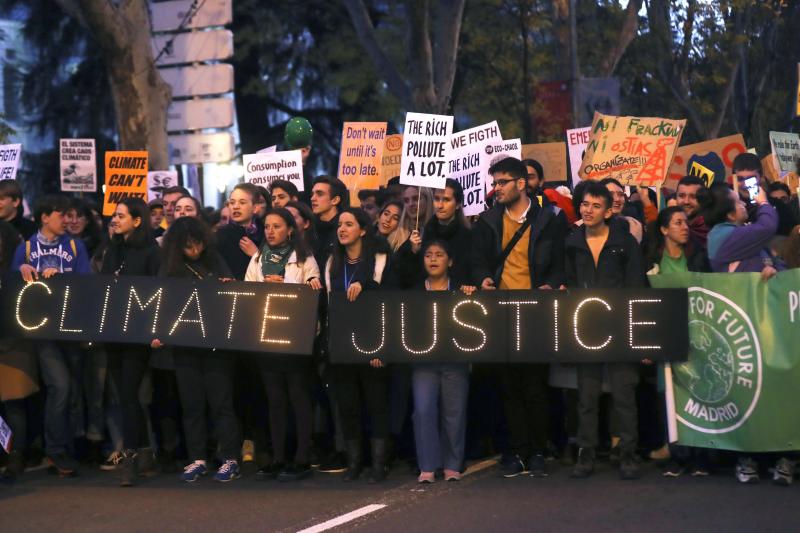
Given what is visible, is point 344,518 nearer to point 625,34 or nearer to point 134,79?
point 134,79

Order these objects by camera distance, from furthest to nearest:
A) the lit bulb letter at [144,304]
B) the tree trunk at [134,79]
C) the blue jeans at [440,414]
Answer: the tree trunk at [134,79] → the lit bulb letter at [144,304] → the blue jeans at [440,414]

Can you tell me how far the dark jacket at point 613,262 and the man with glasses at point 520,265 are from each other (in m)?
0.24

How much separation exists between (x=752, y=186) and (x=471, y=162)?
286 cm

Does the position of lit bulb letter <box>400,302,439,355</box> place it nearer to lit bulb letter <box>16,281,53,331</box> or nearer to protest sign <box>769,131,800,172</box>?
lit bulb letter <box>16,281,53,331</box>

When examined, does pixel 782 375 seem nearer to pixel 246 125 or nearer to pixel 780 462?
pixel 780 462

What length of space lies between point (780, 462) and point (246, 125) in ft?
73.6

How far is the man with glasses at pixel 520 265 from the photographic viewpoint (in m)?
9.98

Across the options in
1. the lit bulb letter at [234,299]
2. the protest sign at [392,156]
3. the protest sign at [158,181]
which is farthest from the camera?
the protest sign at [158,181]

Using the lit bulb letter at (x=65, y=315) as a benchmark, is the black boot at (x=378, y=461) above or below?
below

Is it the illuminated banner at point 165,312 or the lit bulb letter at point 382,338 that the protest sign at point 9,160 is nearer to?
the illuminated banner at point 165,312

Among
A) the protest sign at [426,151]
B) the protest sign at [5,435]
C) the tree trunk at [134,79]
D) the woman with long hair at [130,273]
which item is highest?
the tree trunk at [134,79]

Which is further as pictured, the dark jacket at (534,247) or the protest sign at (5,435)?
the dark jacket at (534,247)

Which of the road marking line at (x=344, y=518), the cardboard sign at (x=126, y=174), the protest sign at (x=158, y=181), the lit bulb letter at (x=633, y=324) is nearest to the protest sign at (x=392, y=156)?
the protest sign at (x=158, y=181)

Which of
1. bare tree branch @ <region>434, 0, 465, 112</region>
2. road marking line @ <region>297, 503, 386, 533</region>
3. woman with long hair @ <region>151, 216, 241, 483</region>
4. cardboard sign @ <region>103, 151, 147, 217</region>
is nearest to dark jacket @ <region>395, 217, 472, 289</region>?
woman with long hair @ <region>151, 216, 241, 483</region>
